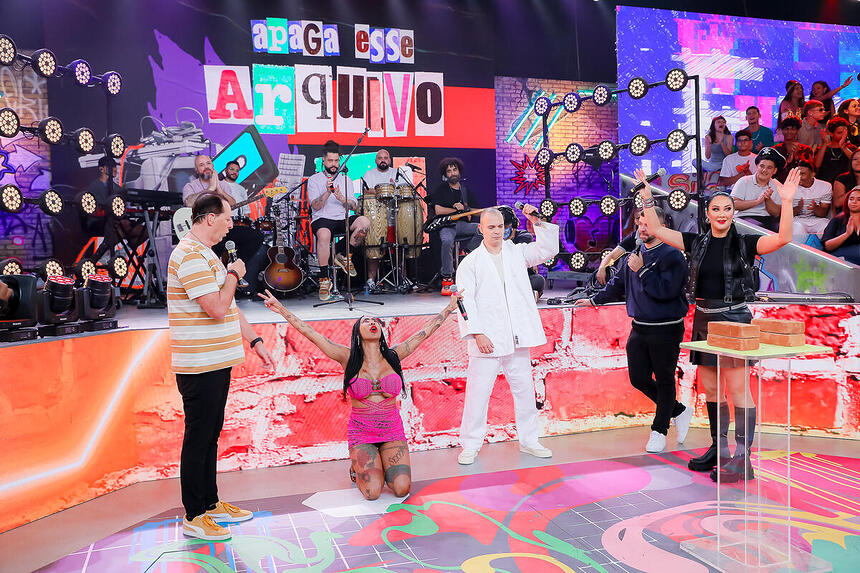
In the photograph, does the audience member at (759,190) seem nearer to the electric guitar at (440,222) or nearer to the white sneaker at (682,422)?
the electric guitar at (440,222)

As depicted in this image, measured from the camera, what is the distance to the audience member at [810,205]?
770 cm

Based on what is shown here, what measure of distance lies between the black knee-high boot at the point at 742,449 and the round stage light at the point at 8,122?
5.78 metres

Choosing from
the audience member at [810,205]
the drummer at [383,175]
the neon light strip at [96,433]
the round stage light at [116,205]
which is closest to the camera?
the neon light strip at [96,433]

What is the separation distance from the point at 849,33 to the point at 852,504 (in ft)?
27.7

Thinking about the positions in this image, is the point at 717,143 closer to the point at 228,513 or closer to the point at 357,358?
the point at 357,358

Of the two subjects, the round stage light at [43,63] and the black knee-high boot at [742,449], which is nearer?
the black knee-high boot at [742,449]

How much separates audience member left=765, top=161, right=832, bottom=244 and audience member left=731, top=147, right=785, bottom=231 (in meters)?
0.42

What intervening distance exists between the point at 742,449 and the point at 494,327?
1.80 metres

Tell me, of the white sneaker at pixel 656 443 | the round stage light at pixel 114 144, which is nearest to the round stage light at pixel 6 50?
the round stage light at pixel 114 144

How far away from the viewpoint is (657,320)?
15.4ft

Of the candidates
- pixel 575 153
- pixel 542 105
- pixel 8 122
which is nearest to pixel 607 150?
pixel 575 153

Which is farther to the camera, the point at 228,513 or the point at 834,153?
the point at 834,153

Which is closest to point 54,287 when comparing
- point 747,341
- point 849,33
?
point 747,341

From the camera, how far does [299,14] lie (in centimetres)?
824
